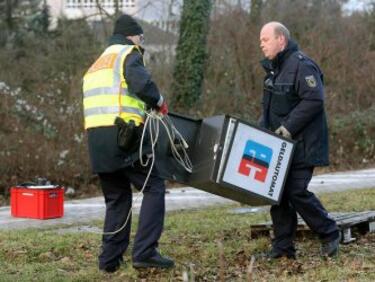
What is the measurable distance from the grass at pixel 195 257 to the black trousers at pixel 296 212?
0.21m

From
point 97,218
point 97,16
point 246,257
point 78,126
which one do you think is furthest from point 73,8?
point 246,257

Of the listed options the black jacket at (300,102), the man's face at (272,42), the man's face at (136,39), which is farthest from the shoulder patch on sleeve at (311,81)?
the man's face at (136,39)

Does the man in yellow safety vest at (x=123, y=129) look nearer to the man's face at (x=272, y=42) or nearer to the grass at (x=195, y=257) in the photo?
the grass at (x=195, y=257)

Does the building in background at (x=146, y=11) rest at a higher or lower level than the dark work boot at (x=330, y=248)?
higher

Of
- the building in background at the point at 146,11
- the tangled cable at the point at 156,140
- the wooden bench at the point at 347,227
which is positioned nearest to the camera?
the tangled cable at the point at 156,140

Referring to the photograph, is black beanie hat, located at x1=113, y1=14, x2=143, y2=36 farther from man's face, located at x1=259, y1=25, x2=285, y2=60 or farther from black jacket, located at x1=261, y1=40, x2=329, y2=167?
black jacket, located at x1=261, y1=40, x2=329, y2=167

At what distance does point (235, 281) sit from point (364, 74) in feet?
55.0

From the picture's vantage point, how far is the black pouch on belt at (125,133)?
5.63 m

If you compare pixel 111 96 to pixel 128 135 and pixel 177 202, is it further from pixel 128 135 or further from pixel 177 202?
pixel 177 202

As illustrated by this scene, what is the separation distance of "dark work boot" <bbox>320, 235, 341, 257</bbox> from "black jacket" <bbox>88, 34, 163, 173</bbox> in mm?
1928

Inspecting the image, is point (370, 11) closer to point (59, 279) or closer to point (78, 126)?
point (78, 126)

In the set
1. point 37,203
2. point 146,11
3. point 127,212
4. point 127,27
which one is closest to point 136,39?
point 127,27

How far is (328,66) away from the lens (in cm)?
2116

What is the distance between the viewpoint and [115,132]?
5.70 meters
